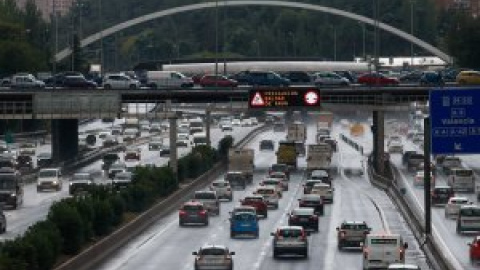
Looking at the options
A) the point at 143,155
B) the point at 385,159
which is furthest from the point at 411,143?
the point at 385,159

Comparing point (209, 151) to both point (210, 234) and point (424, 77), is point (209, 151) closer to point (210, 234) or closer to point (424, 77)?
point (424, 77)

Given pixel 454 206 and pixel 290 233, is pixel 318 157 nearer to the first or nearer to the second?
pixel 454 206

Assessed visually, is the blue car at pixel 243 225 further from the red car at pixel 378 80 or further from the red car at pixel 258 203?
the red car at pixel 378 80

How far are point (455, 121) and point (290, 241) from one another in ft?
26.5

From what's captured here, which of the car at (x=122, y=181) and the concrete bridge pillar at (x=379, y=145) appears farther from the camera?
the concrete bridge pillar at (x=379, y=145)

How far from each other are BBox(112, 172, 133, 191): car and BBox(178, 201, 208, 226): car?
4.43 meters

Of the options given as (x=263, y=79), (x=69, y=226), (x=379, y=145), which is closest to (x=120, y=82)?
(x=263, y=79)

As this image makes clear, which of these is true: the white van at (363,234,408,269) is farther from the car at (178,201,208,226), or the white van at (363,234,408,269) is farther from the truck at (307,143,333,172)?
the truck at (307,143,333,172)

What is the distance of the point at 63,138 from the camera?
126m

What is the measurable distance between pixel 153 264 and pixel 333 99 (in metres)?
57.6

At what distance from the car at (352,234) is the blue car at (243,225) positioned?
687 centimetres

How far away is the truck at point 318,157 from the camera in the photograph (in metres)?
122

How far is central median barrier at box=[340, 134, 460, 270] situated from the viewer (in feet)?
184

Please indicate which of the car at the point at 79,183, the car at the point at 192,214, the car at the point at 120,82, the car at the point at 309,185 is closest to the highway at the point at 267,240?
the car at the point at 192,214
